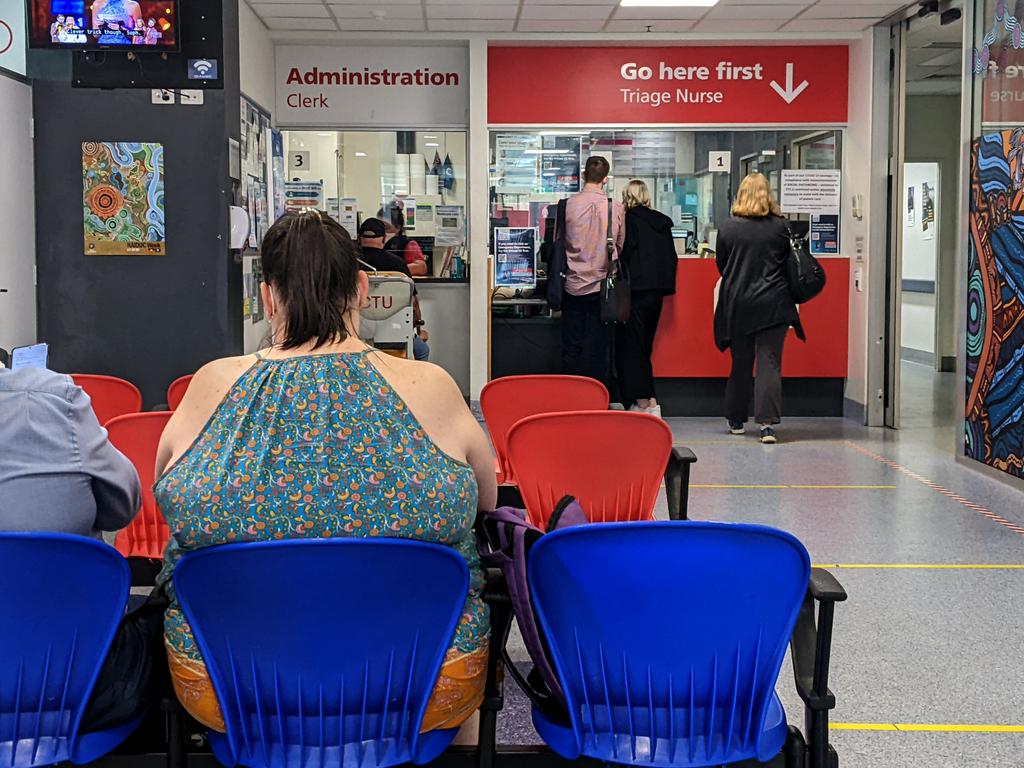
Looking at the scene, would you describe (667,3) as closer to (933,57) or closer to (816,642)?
(933,57)

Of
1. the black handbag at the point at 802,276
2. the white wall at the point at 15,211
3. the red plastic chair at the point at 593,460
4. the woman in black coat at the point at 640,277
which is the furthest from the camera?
the woman in black coat at the point at 640,277

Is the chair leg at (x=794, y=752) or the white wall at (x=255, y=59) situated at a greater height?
the white wall at (x=255, y=59)

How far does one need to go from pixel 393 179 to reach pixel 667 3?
9.23ft

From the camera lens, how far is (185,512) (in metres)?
2.03

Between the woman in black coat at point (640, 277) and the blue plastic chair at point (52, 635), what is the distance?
23.4ft

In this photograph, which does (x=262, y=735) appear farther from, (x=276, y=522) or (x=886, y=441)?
(x=886, y=441)

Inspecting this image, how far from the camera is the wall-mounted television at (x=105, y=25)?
4.73 meters

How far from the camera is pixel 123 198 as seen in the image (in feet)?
16.5

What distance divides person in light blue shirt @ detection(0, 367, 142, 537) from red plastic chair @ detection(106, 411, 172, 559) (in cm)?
113

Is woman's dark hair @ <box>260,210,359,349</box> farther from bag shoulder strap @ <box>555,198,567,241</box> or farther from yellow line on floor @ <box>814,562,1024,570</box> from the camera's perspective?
bag shoulder strap @ <box>555,198,567,241</box>

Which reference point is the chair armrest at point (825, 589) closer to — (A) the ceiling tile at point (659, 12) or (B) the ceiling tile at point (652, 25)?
(A) the ceiling tile at point (659, 12)

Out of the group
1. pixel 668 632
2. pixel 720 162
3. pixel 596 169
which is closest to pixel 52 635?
pixel 668 632

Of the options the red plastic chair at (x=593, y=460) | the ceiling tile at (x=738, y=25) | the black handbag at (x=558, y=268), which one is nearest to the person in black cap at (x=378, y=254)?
the black handbag at (x=558, y=268)

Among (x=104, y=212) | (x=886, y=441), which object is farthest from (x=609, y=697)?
(x=886, y=441)
